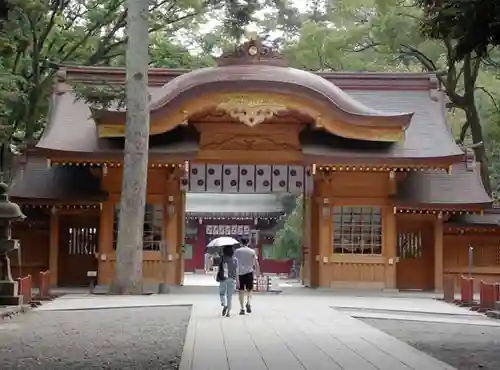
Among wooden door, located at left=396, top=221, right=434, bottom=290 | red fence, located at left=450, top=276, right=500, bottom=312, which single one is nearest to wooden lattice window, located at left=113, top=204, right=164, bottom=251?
wooden door, located at left=396, top=221, right=434, bottom=290

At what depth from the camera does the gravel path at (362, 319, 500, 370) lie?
31.7ft

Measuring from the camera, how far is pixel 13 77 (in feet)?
71.4

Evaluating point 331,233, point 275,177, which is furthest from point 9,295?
point 275,177

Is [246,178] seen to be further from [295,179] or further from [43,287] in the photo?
[43,287]

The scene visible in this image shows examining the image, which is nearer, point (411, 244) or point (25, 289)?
point (25, 289)

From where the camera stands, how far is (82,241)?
23625 millimetres

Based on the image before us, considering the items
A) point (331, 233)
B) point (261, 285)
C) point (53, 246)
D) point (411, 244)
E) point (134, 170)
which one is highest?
point (134, 170)

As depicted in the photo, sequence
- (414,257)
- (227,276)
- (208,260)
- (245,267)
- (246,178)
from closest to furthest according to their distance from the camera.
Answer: (227,276)
(245,267)
(414,257)
(246,178)
(208,260)

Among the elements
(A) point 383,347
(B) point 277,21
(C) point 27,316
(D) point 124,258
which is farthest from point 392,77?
(B) point 277,21

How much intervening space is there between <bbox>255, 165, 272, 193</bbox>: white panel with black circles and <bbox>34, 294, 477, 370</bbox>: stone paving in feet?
20.3

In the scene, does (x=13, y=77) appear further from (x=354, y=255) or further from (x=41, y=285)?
(x=354, y=255)

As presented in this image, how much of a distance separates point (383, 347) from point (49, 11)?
824 inches

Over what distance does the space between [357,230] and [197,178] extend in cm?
484

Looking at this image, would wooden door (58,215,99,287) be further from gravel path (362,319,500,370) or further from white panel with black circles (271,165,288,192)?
gravel path (362,319,500,370)
